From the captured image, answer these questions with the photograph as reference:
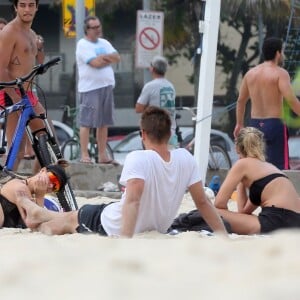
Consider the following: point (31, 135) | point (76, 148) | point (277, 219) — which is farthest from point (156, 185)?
point (76, 148)

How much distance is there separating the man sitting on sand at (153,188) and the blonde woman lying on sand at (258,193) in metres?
0.83

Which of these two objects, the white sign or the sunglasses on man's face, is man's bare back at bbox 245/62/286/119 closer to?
the sunglasses on man's face

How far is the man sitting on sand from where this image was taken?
6.69 metres

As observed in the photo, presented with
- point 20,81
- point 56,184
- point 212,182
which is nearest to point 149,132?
point 56,184

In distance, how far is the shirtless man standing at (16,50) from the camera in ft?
29.2

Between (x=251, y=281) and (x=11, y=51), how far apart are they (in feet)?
18.4

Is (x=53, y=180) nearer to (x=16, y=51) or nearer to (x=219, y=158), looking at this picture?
(x=16, y=51)

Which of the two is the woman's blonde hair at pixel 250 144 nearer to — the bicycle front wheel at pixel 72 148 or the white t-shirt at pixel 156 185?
the white t-shirt at pixel 156 185

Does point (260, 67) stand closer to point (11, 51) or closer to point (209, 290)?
point (11, 51)

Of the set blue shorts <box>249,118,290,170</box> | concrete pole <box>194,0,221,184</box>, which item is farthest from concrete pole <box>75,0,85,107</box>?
blue shorts <box>249,118,290,170</box>

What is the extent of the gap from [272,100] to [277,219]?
2.57 m

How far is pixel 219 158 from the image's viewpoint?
1298 cm

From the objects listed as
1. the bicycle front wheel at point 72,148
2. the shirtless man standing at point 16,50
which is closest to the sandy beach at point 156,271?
the shirtless man standing at point 16,50

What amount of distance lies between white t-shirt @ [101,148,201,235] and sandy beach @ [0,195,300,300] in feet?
6.02
